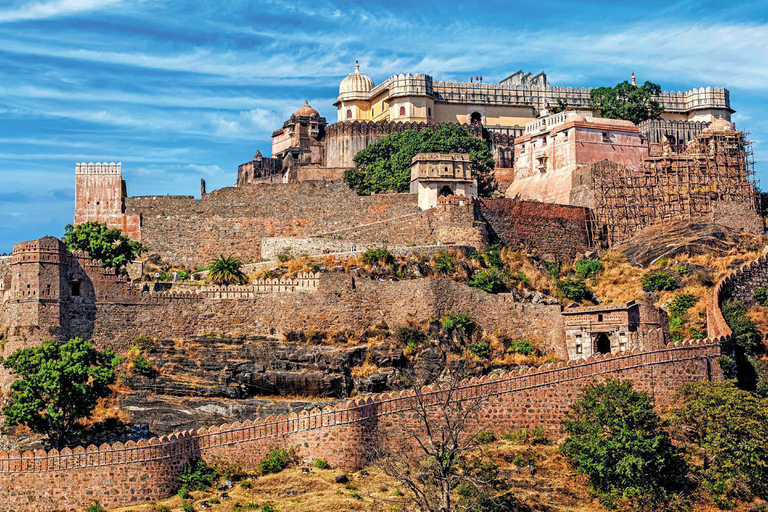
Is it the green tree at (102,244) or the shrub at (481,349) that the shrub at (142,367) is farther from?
the shrub at (481,349)

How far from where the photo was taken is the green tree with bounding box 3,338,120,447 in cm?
4762

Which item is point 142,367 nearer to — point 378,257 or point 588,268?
point 378,257

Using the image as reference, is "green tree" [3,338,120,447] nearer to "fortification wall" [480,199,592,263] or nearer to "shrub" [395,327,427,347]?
"shrub" [395,327,427,347]

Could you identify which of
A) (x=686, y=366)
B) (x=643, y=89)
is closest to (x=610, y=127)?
(x=643, y=89)

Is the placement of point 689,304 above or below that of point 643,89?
below

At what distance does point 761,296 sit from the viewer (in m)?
58.9

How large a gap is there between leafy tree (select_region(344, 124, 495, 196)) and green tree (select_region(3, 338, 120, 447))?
91.3 feet

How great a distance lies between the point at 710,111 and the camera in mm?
91188

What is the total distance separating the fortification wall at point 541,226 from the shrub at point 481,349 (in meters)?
12.2

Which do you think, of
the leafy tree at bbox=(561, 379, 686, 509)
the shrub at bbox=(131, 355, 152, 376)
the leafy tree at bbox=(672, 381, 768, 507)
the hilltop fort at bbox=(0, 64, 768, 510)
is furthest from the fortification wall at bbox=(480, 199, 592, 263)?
the leafy tree at bbox=(561, 379, 686, 509)

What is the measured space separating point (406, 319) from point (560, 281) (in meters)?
11.1

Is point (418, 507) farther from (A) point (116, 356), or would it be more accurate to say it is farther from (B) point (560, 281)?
(B) point (560, 281)

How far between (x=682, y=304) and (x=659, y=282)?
142 inches

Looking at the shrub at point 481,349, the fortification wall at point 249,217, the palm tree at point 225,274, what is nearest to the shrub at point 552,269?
the fortification wall at point 249,217
